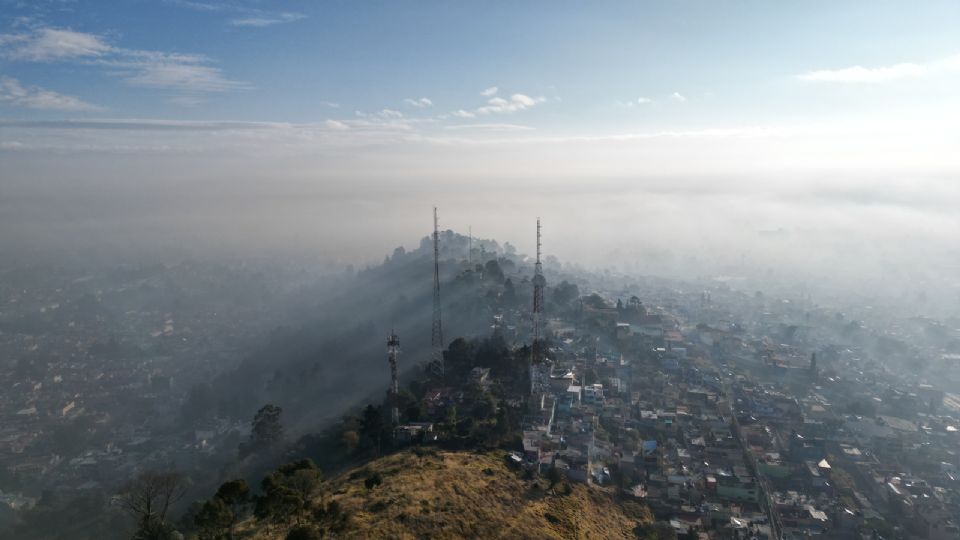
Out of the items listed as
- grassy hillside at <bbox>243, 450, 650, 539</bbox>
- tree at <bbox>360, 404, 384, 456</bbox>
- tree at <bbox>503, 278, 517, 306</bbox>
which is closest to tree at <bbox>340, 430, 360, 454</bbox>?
tree at <bbox>360, 404, 384, 456</bbox>

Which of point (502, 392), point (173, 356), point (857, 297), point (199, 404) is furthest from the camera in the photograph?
point (857, 297)

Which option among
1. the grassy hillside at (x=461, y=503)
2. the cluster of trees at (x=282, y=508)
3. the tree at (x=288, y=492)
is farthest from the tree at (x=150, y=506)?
the tree at (x=288, y=492)

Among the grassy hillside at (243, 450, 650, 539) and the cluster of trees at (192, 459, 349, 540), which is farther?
the grassy hillside at (243, 450, 650, 539)

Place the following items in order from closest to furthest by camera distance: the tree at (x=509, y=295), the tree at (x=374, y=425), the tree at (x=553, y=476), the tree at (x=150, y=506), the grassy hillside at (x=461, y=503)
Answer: the tree at (x=150, y=506) < the grassy hillside at (x=461, y=503) < the tree at (x=553, y=476) < the tree at (x=374, y=425) < the tree at (x=509, y=295)

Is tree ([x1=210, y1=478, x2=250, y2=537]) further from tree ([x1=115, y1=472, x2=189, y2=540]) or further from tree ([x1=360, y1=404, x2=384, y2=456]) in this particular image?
tree ([x1=360, y1=404, x2=384, y2=456])

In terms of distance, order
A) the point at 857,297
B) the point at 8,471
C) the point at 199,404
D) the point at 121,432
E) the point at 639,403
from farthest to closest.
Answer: the point at 857,297, the point at 199,404, the point at 121,432, the point at 8,471, the point at 639,403

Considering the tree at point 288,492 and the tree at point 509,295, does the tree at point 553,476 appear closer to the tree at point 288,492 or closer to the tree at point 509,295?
the tree at point 288,492

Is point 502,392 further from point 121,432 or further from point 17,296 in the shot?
point 17,296

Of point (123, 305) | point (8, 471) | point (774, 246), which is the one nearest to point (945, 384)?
point (8, 471)
